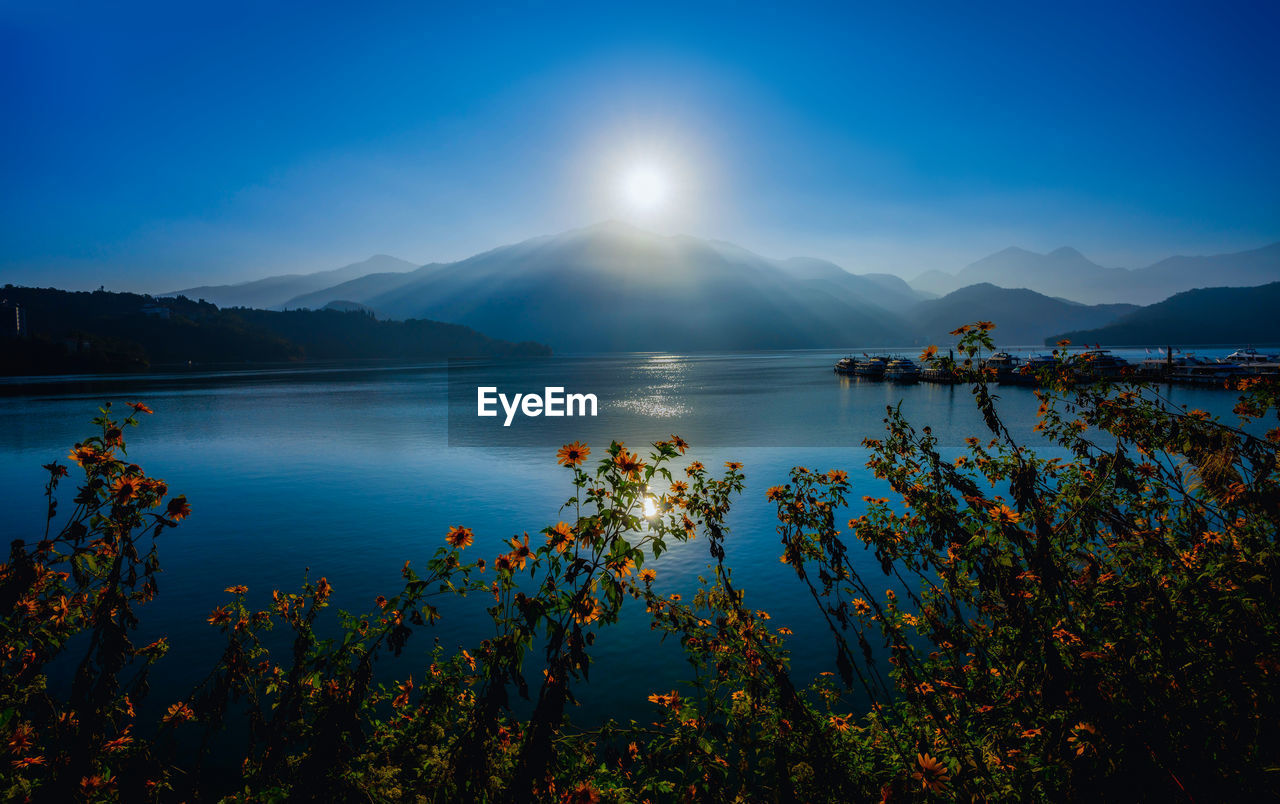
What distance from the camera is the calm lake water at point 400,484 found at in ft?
44.6

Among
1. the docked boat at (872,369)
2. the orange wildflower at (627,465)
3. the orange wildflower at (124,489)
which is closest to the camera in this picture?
the orange wildflower at (627,465)

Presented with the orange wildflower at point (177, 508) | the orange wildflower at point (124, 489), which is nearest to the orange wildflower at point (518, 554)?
the orange wildflower at point (177, 508)

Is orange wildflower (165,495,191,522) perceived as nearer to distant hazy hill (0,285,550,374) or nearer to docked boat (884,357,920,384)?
docked boat (884,357,920,384)

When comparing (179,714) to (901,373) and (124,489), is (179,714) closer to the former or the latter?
(124,489)

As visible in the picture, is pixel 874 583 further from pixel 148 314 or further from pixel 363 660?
pixel 148 314

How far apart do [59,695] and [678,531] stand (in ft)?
45.6

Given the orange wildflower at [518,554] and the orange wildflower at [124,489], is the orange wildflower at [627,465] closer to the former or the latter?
the orange wildflower at [518,554]

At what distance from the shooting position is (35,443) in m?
38.8

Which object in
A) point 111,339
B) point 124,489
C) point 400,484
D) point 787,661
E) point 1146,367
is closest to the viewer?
point 124,489

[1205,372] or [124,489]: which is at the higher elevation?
[124,489]

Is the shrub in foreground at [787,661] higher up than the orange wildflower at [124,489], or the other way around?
the orange wildflower at [124,489]

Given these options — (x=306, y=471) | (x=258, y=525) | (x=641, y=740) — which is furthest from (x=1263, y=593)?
(x=306, y=471)

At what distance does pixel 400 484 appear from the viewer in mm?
28766

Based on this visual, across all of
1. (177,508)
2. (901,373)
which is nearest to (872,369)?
(901,373)
